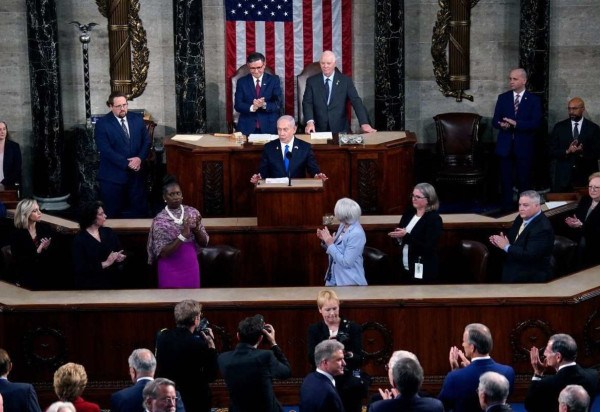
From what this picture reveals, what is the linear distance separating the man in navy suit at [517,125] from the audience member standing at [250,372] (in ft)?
23.2

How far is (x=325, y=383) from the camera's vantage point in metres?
7.57

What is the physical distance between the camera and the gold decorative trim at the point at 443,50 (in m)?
15.8

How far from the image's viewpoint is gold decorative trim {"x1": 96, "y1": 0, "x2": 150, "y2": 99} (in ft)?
51.2

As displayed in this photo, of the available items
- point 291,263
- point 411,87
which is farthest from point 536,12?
point 291,263

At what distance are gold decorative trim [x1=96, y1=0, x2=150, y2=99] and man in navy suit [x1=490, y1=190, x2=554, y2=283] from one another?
22.4 ft

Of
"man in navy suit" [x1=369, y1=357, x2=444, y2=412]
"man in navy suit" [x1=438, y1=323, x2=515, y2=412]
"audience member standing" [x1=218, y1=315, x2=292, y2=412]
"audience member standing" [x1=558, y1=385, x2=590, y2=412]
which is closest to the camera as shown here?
"audience member standing" [x1=558, y1=385, x2=590, y2=412]

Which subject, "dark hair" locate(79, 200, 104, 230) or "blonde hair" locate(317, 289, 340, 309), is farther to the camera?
"dark hair" locate(79, 200, 104, 230)

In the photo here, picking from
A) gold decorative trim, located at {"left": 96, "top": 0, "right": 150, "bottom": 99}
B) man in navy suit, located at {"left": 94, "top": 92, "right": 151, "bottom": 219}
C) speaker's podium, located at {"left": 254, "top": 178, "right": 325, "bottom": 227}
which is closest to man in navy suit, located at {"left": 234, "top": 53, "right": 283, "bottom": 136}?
man in navy suit, located at {"left": 94, "top": 92, "right": 151, "bottom": 219}

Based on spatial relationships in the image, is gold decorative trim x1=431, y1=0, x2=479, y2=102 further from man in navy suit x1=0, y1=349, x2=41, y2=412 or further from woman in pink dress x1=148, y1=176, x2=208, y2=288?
man in navy suit x1=0, y1=349, x2=41, y2=412

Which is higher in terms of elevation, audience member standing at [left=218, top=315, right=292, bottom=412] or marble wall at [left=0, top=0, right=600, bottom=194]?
marble wall at [left=0, top=0, right=600, bottom=194]

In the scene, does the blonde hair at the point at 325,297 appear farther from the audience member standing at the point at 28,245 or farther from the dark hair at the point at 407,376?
the audience member standing at the point at 28,245

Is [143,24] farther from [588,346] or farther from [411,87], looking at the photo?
[588,346]

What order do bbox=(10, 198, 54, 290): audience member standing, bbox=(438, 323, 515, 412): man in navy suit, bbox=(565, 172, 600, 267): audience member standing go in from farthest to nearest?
bbox=(565, 172, 600, 267): audience member standing
bbox=(10, 198, 54, 290): audience member standing
bbox=(438, 323, 515, 412): man in navy suit

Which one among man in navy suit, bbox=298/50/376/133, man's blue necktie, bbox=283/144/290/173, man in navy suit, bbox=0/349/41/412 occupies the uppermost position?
man in navy suit, bbox=298/50/376/133
